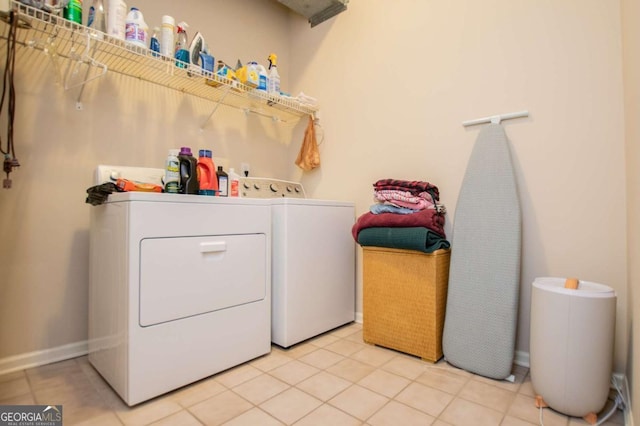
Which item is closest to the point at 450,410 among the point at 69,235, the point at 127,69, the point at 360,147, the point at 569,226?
the point at 569,226

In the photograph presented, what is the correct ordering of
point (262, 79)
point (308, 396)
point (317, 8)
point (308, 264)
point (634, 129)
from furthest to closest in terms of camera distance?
point (317, 8)
point (262, 79)
point (308, 264)
point (308, 396)
point (634, 129)

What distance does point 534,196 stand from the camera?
1622 millimetres

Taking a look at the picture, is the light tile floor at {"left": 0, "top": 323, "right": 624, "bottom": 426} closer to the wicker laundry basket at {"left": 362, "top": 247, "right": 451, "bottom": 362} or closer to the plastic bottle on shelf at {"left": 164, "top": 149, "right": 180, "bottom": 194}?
the wicker laundry basket at {"left": 362, "top": 247, "right": 451, "bottom": 362}

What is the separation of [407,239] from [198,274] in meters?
1.07

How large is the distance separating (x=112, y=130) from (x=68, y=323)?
1.10 m

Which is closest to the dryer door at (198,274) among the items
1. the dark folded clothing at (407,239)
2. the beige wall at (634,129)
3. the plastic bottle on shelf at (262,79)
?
the dark folded clothing at (407,239)

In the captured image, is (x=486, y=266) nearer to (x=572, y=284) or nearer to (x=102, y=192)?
(x=572, y=284)

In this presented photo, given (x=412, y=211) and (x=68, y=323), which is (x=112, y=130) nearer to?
(x=68, y=323)

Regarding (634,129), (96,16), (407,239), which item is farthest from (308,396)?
(96,16)

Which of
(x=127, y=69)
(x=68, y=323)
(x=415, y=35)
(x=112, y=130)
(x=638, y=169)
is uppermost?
(x=415, y=35)

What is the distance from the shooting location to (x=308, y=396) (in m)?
1.35

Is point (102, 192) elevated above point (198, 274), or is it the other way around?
point (102, 192)

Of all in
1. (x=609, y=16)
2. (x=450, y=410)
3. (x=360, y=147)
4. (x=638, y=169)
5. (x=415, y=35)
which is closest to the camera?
(x=638, y=169)

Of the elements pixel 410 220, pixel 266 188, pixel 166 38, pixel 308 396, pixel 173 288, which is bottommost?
pixel 308 396
